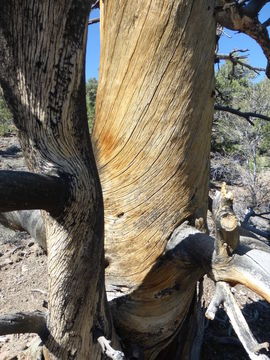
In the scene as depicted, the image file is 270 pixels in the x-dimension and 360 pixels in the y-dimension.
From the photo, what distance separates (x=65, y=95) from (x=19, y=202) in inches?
14.0

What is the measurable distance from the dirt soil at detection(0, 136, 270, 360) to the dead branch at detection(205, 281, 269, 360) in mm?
792

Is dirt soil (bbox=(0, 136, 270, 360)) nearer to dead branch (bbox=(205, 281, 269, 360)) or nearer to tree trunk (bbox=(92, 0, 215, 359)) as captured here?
tree trunk (bbox=(92, 0, 215, 359))

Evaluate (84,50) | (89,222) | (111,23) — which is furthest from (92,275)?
(111,23)

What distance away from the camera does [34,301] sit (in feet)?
10.7

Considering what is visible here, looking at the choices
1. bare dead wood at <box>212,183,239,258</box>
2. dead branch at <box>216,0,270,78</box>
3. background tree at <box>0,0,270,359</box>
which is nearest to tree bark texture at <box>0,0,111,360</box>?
background tree at <box>0,0,270,359</box>

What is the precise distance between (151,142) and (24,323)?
2.87 feet

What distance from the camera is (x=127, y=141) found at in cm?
175

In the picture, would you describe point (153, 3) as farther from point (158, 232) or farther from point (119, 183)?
point (158, 232)

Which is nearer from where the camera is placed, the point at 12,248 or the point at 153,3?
the point at 153,3

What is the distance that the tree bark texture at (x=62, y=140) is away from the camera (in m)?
1.04

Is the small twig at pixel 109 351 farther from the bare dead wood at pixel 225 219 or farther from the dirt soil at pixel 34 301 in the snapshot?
the bare dead wood at pixel 225 219

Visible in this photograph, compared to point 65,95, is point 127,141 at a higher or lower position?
lower

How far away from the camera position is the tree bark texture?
1038 millimetres

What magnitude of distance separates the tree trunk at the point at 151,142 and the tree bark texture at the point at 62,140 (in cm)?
26
